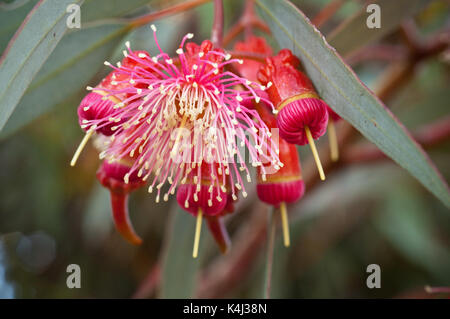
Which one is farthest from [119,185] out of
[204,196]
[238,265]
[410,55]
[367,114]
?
[410,55]

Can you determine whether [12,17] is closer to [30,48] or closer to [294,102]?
[30,48]

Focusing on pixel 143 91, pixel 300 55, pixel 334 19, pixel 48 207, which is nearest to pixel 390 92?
pixel 334 19

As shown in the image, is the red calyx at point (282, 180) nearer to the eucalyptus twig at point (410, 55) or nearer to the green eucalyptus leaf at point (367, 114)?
the green eucalyptus leaf at point (367, 114)

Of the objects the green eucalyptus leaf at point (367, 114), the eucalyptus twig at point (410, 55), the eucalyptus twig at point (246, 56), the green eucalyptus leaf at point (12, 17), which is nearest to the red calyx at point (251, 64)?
the eucalyptus twig at point (246, 56)

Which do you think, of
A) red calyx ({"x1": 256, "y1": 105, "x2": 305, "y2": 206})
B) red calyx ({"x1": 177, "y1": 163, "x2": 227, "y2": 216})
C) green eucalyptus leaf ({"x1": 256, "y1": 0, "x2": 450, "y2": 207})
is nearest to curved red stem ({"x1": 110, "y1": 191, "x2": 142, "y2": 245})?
red calyx ({"x1": 177, "y1": 163, "x2": 227, "y2": 216})

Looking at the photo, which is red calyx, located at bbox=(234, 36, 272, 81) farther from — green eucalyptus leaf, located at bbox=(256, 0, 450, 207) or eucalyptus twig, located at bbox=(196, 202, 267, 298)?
eucalyptus twig, located at bbox=(196, 202, 267, 298)

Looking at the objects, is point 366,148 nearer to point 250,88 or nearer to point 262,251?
point 262,251
